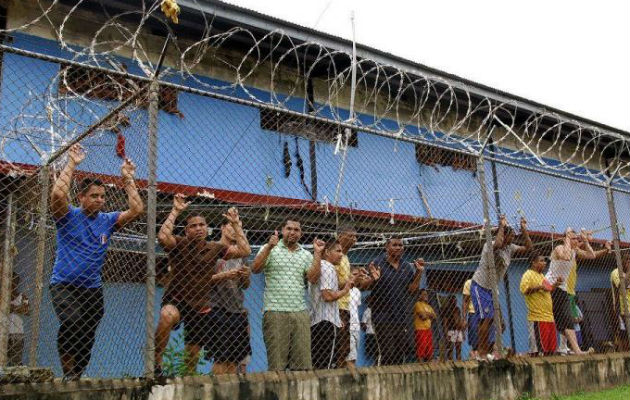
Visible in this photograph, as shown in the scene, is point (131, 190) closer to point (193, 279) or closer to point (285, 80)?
point (193, 279)

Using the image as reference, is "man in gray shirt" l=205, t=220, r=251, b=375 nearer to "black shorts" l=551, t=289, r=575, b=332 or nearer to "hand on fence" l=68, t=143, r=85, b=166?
"hand on fence" l=68, t=143, r=85, b=166

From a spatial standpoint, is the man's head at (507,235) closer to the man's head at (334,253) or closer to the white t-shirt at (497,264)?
the white t-shirt at (497,264)

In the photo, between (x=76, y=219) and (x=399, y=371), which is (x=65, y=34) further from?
(x=399, y=371)

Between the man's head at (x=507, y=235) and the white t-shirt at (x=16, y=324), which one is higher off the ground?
the man's head at (x=507, y=235)

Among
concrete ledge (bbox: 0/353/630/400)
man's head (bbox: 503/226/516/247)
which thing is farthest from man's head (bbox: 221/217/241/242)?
man's head (bbox: 503/226/516/247)

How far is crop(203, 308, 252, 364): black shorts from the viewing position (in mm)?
4980

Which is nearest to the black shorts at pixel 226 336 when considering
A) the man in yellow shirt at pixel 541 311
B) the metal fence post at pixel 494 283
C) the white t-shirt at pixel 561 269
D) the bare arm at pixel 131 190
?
the bare arm at pixel 131 190

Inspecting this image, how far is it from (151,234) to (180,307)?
1.33 metres

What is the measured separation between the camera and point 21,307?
5699 millimetres

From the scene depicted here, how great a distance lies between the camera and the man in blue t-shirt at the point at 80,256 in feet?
13.5

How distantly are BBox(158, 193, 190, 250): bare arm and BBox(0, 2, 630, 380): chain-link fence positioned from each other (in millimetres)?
22

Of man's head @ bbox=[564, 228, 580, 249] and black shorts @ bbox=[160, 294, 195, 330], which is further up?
man's head @ bbox=[564, 228, 580, 249]

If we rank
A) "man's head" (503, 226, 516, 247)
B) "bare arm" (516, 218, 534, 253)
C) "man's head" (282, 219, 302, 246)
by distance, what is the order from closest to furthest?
"man's head" (282, 219, 302, 246), "man's head" (503, 226, 516, 247), "bare arm" (516, 218, 534, 253)

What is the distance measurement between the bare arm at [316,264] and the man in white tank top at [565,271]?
9.76ft
